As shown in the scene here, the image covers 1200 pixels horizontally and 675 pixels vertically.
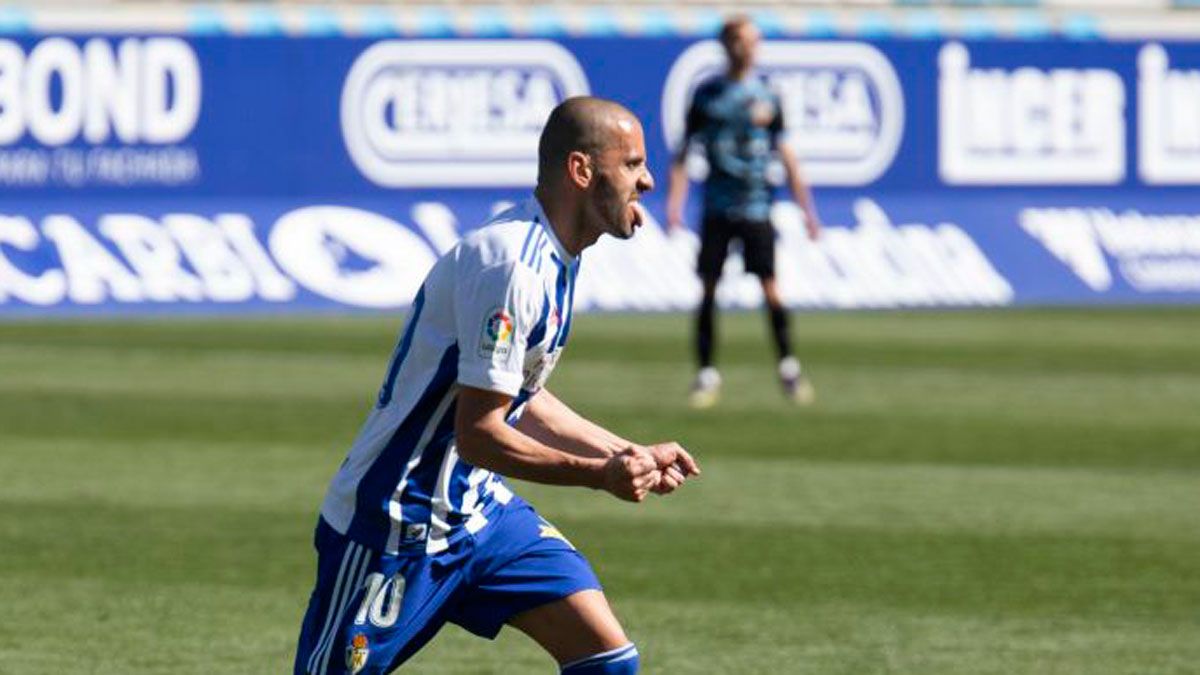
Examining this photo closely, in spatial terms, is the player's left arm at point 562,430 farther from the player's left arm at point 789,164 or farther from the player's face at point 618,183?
the player's left arm at point 789,164

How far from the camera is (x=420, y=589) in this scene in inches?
238

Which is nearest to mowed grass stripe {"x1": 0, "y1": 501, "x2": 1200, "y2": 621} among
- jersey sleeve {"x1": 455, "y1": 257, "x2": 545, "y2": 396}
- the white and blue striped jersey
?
the white and blue striped jersey

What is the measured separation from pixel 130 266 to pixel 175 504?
999 cm

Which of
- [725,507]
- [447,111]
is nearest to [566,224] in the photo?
[725,507]

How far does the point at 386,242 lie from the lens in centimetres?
2239

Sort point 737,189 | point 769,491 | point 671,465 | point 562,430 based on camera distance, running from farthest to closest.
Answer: point 737,189, point 769,491, point 562,430, point 671,465

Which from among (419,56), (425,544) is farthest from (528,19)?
(425,544)

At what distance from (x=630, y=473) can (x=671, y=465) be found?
0.51 feet

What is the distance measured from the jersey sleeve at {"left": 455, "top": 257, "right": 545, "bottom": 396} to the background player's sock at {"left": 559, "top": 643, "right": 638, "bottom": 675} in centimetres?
77

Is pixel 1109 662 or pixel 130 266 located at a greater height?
pixel 1109 662

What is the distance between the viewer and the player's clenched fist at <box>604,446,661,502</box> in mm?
5684

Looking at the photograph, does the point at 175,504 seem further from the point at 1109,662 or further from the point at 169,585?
the point at 1109,662

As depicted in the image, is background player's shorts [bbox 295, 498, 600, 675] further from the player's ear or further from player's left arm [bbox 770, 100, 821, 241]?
player's left arm [bbox 770, 100, 821, 241]

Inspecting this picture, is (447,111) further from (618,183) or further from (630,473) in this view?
(630,473)
